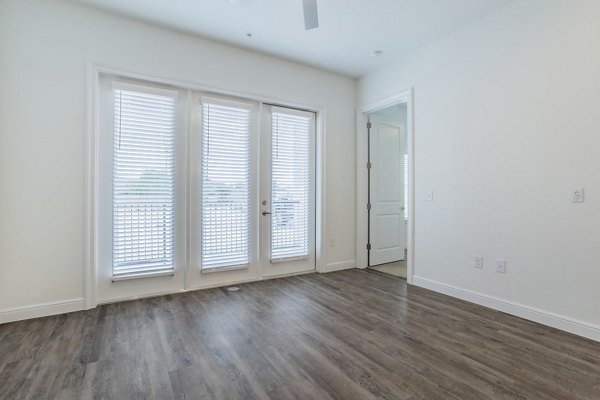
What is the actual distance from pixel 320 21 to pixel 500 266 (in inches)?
126

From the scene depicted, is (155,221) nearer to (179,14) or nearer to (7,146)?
(7,146)

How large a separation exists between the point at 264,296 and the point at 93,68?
3.01 metres

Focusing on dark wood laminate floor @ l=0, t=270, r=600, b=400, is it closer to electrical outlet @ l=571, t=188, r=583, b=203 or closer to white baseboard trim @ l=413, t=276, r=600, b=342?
white baseboard trim @ l=413, t=276, r=600, b=342

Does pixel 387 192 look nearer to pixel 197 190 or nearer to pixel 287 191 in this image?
pixel 287 191

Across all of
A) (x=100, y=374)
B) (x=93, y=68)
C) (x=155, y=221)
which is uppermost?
(x=93, y=68)

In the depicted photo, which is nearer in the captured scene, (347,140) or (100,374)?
(100,374)

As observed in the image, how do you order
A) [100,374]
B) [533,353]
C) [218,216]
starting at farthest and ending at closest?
[218,216], [533,353], [100,374]

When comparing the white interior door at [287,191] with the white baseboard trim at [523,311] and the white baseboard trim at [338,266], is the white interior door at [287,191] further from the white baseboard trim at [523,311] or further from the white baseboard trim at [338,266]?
the white baseboard trim at [523,311]

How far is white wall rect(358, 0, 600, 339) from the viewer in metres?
2.51

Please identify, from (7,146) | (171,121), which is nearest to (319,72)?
(171,121)

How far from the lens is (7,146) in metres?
2.72

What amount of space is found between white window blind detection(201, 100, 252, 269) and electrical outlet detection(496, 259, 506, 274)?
113 inches

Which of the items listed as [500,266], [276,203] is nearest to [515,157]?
[500,266]

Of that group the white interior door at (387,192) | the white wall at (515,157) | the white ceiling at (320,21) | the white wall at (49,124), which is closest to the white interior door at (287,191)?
the white ceiling at (320,21)
